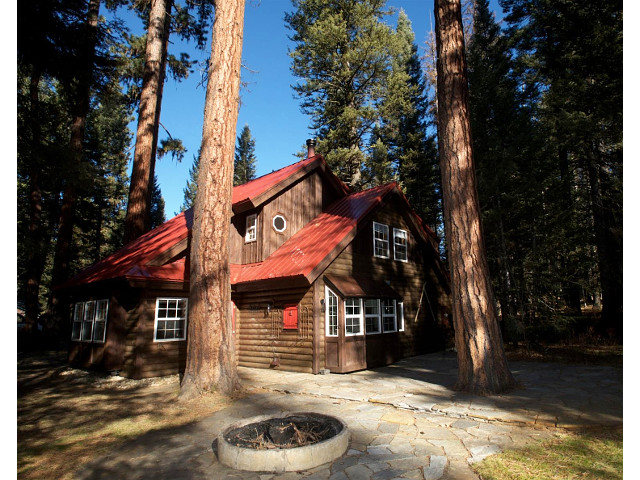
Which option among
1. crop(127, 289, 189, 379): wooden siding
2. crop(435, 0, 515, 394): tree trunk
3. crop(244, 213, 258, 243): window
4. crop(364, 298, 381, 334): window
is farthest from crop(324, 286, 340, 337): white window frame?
→ crop(127, 289, 189, 379): wooden siding

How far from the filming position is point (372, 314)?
42.9 ft

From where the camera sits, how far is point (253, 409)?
7375 millimetres

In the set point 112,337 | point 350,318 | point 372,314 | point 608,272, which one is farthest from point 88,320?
point 608,272

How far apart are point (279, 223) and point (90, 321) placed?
24.8 feet

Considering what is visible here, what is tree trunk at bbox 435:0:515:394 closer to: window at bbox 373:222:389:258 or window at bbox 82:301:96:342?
window at bbox 373:222:389:258

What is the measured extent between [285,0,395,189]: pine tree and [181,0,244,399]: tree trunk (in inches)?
585

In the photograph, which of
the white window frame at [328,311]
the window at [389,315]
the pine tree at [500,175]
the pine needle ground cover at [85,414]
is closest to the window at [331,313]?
the white window frame at [328,311]

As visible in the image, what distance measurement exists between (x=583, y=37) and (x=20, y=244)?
19.1 m

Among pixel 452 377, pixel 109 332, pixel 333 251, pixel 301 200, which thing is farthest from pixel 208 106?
pixel 452 377

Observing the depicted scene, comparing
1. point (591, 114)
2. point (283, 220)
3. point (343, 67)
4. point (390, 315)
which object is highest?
point (343, 67)

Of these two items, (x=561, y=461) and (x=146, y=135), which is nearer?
(x=561, y=461)

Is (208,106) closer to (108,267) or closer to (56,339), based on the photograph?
(108,267)

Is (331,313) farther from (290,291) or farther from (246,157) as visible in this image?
(246,157)

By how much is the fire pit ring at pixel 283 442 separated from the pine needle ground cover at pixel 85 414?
6.40ft
